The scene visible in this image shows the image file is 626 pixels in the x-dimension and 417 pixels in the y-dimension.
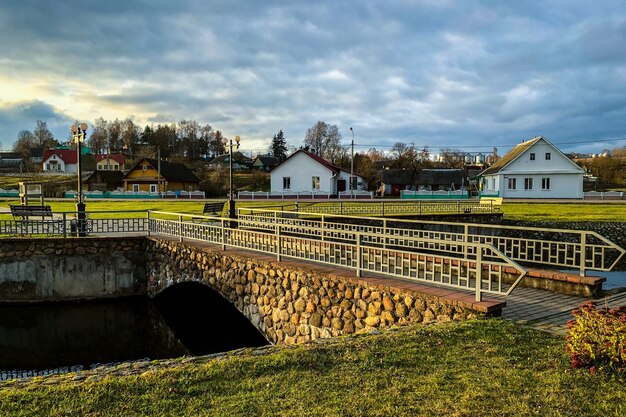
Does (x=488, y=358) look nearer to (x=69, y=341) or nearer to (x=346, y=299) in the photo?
(x=346, y=299)

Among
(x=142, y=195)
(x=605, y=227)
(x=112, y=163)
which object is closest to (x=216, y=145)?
(x=112, y=163)

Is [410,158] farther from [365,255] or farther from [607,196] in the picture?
[365,255]

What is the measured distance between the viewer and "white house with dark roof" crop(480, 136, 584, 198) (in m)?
46.9

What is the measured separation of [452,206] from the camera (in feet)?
97.7

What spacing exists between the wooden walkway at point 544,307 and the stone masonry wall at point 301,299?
96 centimetres

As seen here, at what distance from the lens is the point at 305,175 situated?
52062 millimetres

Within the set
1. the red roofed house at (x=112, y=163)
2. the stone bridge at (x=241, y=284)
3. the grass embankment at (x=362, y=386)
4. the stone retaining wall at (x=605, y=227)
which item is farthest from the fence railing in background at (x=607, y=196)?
the red roofed house at (x=112, y=163)

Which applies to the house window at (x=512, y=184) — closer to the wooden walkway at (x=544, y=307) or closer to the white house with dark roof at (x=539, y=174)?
the white house with dark roof at (x=539, y=174)

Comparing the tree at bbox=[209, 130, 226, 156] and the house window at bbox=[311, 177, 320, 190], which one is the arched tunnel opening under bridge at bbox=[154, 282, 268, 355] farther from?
the tree at bbox=[209, 130, 226, 156]

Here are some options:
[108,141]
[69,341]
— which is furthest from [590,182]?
[108,141]

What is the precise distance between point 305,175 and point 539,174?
82.2 ft

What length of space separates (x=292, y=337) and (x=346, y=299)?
175 cm

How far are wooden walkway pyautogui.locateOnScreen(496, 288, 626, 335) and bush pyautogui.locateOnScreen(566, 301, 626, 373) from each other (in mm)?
1339

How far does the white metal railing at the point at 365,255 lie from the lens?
24.1ft
